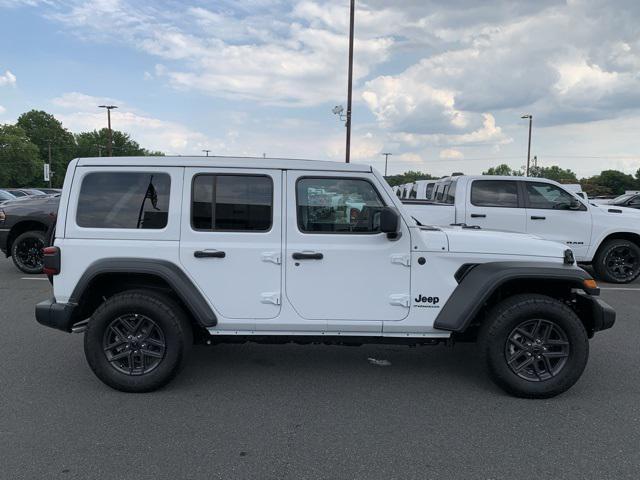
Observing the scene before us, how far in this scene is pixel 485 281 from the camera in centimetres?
375

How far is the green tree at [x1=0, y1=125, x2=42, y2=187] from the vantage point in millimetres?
75125

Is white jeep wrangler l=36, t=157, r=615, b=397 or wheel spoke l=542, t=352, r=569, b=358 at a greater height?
white jeep wrangler l=36, t=157, r=615, b=397

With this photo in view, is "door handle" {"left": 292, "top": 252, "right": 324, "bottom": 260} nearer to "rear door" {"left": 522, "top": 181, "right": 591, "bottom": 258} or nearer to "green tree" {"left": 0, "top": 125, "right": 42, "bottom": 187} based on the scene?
"rear door" {"left": 522, "top": 181, "right": 591, "bottom": 258}

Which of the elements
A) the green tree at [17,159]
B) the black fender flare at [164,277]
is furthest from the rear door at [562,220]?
the green tree at [17,159]

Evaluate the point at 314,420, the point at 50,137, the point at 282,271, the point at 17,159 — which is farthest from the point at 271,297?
the point at 50,137

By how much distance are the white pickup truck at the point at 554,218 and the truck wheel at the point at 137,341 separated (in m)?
5.70

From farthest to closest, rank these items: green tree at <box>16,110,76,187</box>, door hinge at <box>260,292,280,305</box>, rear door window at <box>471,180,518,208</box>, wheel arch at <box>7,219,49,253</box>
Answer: green tree at <box>16,110,76,187</box> → wheel arch at <box>7,219,49,253</box> → rear door window at <box>471,180,518,208</box> → door hinge at <box>260,292,280,305</box>

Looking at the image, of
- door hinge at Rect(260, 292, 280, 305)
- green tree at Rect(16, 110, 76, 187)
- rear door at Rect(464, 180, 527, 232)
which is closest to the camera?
door hinge at Rect(260, 292, 280, 305)

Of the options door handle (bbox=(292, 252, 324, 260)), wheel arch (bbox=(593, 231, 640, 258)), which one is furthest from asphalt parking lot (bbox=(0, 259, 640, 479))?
wheel arch (bbox=(593, 231, 640, 258))

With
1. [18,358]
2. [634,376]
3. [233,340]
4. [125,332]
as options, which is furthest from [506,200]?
[18,358]

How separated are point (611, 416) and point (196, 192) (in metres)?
3.52

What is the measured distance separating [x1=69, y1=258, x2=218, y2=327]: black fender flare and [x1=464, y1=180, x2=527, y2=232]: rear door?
6.20 meters

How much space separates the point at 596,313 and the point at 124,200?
3912mm

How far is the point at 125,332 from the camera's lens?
3916 millimetres
